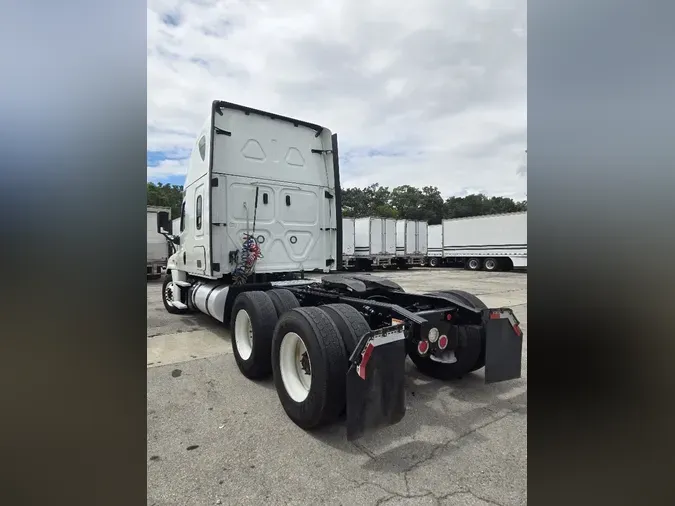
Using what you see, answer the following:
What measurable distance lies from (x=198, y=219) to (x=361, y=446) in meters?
4.83

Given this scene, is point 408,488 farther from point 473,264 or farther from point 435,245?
point 435,245

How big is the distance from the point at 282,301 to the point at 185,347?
2293mm

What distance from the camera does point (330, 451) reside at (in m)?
2.99

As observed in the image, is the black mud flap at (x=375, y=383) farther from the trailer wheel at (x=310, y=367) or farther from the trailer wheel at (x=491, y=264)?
the trailer wheel at (x=491, y=264)

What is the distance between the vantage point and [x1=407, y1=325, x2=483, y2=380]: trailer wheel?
4.05 meters

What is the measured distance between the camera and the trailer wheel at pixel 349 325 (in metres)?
3.33

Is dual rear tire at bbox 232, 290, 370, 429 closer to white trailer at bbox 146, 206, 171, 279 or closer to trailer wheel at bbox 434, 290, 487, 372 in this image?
trailer wheel at bbox 434, 290, 487, 372

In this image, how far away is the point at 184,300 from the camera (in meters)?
7.91

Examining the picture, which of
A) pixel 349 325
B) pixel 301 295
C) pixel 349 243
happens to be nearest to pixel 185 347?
pixel 301 295

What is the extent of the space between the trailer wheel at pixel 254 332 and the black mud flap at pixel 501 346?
2369 mm

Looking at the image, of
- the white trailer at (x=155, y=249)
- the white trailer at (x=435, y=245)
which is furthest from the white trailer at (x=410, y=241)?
the white trailer at (x=155, y=249)
